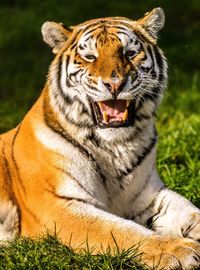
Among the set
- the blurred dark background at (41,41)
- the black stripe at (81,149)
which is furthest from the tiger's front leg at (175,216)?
the blurred dark background at (41,41)

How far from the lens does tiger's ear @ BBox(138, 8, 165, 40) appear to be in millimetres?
4277

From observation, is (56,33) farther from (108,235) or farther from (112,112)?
(108,235)

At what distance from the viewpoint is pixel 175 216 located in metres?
4.19

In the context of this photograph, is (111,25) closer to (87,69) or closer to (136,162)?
(87,69)

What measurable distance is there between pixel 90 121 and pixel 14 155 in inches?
18.3

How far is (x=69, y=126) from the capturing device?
4.12m

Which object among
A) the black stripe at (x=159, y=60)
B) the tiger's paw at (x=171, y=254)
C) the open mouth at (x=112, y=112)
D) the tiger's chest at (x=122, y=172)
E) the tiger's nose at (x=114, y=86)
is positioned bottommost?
the tiger's paw at (x=171, y=254)

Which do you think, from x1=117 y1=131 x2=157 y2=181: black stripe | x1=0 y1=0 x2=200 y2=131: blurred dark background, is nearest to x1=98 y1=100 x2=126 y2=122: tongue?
x1=117 y1=131 x2=157 y2=181: black stripe

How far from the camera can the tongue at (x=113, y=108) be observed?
390 cm

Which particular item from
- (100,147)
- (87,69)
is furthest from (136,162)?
(87,69)

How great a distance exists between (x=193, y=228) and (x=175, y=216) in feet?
0.55

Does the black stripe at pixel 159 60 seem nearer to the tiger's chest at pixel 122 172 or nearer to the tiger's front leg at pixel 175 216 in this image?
the tiger's chest at pixel 122 172

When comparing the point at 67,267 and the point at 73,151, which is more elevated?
the point at 73,151

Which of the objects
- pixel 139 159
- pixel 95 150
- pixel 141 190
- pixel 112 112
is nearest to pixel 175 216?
pixel 141 190
